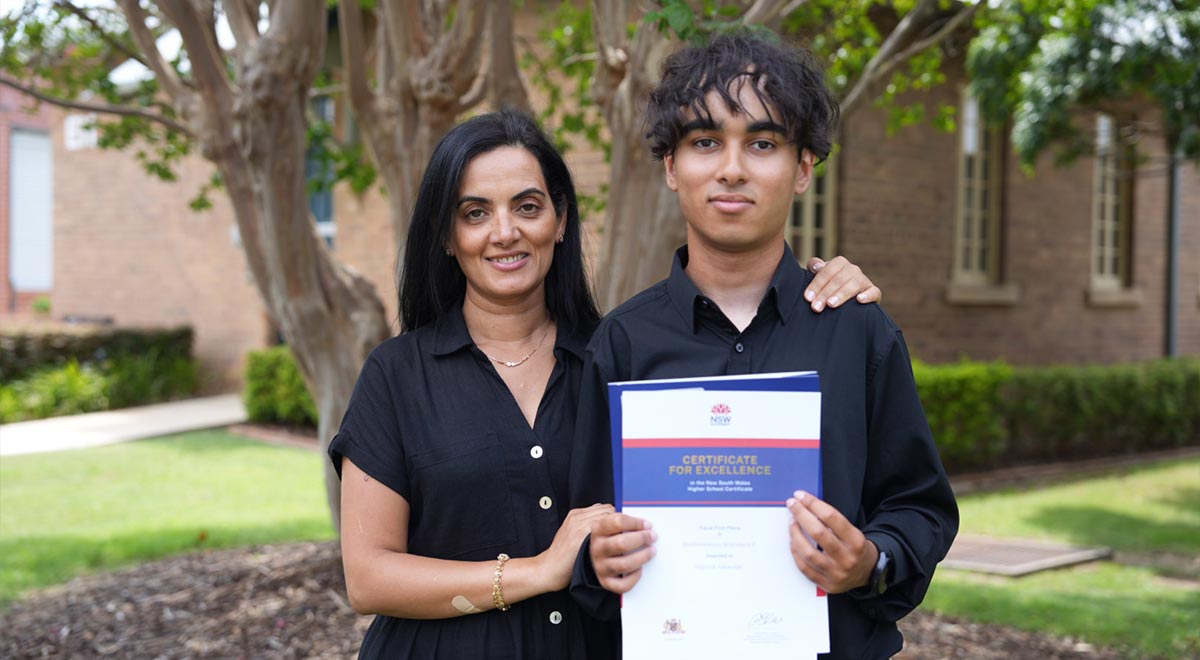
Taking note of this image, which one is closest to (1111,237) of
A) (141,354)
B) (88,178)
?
(141,354)

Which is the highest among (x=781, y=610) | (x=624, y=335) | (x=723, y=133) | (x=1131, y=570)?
(x=723, y=133)

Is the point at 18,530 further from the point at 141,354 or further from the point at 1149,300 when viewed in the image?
the point at 1149,300

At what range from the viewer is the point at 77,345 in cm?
1566

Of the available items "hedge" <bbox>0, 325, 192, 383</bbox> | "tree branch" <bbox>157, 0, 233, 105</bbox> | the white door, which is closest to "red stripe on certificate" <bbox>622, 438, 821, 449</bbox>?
"tree branch" <bbox>157, 0, 233, 105</bbox>

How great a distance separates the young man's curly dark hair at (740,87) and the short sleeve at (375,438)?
2.44 ft

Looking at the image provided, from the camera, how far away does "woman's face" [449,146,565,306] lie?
92.4 inches

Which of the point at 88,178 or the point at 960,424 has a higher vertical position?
the point at 88,178

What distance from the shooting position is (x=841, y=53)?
734 centimetres

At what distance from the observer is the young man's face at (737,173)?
6.78 feet

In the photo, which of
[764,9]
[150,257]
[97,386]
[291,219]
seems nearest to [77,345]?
[97,386]

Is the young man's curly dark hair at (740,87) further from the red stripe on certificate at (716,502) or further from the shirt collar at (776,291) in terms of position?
the red stripe on certificate at (716,502)

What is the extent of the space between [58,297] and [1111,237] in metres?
Result: 16.7

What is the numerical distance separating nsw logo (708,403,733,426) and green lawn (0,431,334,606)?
5840mm

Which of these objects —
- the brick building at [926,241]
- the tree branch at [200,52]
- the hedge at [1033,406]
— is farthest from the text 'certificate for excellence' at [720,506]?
the hedge at [1033,406]
